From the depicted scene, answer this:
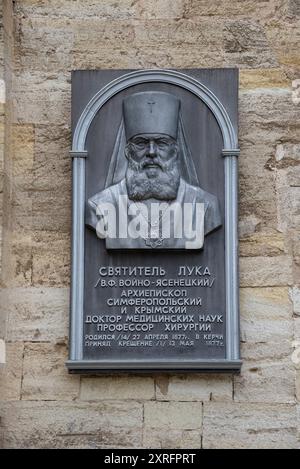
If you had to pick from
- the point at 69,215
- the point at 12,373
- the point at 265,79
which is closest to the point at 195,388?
the point at 12,373

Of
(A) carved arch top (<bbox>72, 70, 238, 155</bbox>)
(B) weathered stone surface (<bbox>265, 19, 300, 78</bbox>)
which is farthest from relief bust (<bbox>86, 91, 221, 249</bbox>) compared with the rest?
(B) weathered stone surface (<bbox>265, 19, 300, 78</bbox>)

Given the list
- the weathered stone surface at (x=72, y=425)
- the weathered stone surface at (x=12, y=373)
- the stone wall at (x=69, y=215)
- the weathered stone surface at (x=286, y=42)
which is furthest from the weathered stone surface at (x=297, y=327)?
the weathered stone surface at (x=12, y=373)

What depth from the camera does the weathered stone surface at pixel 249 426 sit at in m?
6.60

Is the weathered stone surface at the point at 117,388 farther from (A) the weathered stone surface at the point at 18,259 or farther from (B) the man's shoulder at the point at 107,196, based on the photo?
(B) the man's shoulder at the point at 107,196

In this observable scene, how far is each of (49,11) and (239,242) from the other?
192cm

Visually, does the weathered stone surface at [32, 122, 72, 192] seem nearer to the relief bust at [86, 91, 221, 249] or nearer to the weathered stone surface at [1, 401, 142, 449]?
the relief bust at [86, 91, 221, 249]

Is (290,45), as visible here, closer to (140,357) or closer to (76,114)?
(76,114)

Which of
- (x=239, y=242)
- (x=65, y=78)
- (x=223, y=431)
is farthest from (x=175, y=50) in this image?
(x=223, y=431)

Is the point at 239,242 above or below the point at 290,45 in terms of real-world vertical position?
below

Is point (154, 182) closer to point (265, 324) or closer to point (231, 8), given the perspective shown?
point (265, 324)

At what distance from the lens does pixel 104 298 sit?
264 inches

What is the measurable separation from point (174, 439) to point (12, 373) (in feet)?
3.43

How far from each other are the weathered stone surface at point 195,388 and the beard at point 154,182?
1.09 m

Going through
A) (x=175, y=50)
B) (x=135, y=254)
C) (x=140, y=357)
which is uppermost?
(x=175, y=50)
